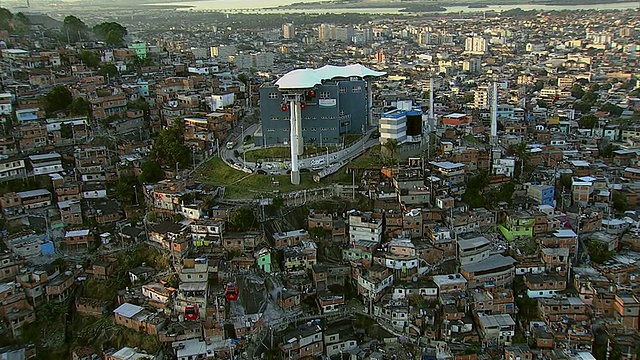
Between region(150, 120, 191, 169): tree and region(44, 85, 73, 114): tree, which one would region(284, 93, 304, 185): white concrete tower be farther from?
region(44, 85, 73, 114): tree

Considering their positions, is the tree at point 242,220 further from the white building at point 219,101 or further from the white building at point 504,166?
the white building at point 219,101

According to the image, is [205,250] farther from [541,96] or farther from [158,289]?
[541,96]

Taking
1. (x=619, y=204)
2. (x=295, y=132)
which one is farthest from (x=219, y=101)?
(x=619, y=204)

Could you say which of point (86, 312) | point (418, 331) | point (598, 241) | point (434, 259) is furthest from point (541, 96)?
point (86, 312)

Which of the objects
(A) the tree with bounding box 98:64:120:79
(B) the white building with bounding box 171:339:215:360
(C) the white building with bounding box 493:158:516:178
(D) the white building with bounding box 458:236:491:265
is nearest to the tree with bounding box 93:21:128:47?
(A) the tree with bounding box 98:64:120:79

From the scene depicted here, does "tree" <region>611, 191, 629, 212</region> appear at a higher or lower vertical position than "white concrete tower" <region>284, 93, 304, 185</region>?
lower

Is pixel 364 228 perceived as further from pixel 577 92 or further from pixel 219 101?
pixel 577 92
